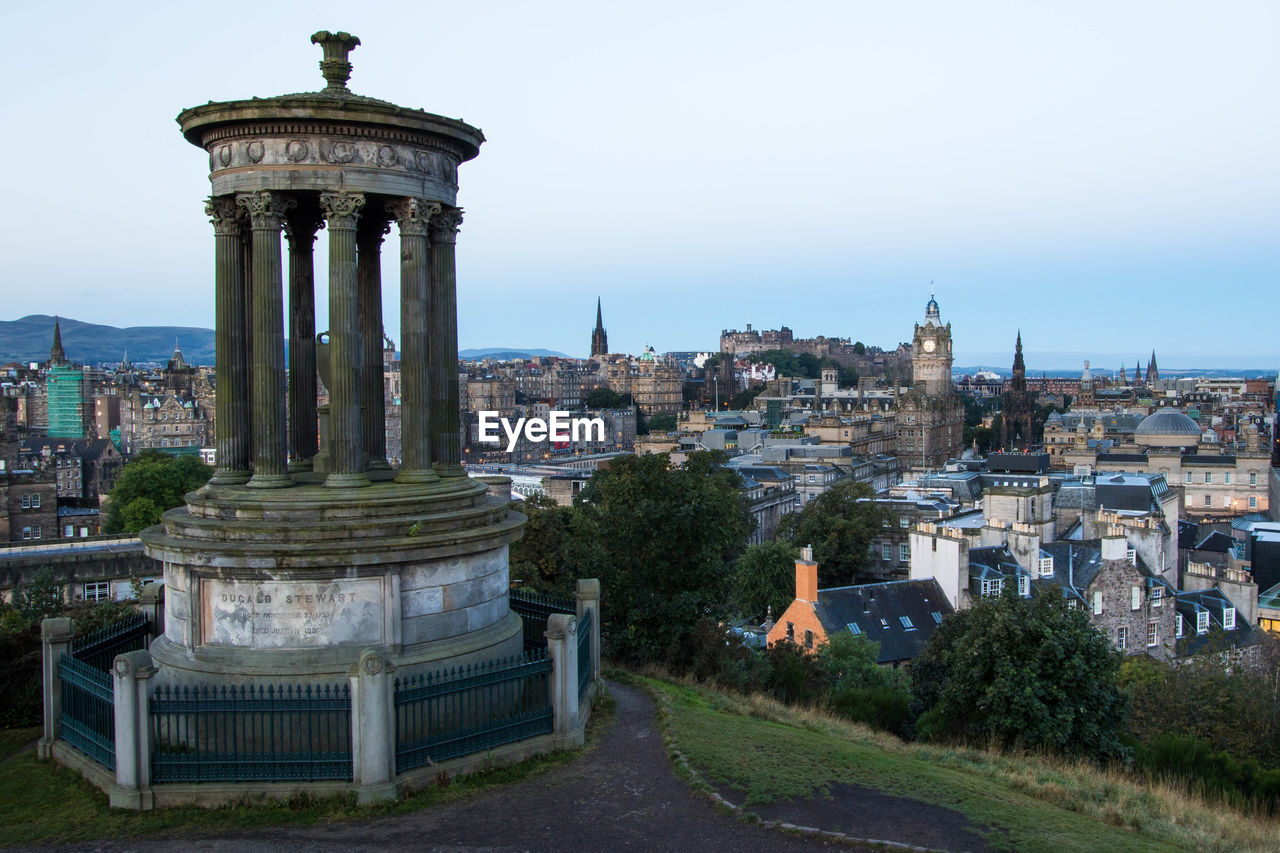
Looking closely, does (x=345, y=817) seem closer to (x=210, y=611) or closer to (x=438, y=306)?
(x=210, y=611)

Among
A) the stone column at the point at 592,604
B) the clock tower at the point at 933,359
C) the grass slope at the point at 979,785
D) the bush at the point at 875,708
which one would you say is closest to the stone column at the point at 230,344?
the stone column at the point at 592,604

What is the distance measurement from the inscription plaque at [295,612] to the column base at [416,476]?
78.8 inches

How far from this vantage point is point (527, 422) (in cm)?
16738

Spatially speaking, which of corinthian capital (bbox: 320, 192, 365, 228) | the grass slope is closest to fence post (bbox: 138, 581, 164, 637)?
corinthian capital (bbox: 320, 192, 365, 228)

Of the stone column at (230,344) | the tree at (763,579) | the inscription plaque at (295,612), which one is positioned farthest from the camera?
the tree at (763,579)

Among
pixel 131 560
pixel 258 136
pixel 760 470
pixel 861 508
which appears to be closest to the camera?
pixel 258 136

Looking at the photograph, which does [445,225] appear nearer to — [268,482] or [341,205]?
[341,205]

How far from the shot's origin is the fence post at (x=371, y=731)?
13500 millimetres

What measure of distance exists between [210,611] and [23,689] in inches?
195

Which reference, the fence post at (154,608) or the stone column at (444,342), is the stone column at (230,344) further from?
the fence post at (154,608)

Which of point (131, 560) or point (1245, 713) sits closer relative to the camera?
point (1245, 713)

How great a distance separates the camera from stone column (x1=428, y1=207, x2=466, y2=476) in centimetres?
1819

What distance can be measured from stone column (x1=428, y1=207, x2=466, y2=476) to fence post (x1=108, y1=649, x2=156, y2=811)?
608cm

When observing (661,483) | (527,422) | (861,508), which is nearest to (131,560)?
(661,483)
